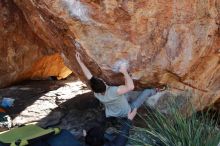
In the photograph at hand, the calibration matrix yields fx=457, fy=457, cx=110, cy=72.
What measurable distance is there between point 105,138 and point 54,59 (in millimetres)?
3937

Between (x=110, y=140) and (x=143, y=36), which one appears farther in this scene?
(x=143, y=36)

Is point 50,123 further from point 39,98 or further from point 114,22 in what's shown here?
point 114,22

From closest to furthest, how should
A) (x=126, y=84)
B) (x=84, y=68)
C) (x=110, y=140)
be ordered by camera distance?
(x=110, y=140) < (x=126, y=84) < (x=84, y=68)

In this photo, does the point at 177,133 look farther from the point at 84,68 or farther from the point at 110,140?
the point at 84,68

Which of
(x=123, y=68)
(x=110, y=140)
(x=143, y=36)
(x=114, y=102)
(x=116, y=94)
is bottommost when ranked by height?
(x=110, y=140)

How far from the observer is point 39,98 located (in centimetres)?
765

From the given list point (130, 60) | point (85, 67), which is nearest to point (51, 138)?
point (85, 67)

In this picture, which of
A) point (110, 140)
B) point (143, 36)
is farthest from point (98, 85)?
point (143, 36)

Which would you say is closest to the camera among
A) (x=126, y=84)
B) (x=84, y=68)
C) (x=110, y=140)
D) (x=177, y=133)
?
(x=177, y=133)

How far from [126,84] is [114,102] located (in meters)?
0.33

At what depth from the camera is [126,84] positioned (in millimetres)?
5750

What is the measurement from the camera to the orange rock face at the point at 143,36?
563 centimetres

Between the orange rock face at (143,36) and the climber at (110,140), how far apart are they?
1.71 feet

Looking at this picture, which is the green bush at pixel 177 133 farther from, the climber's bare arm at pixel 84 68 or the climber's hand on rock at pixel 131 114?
the climber's bare arm at pixel 84 68
